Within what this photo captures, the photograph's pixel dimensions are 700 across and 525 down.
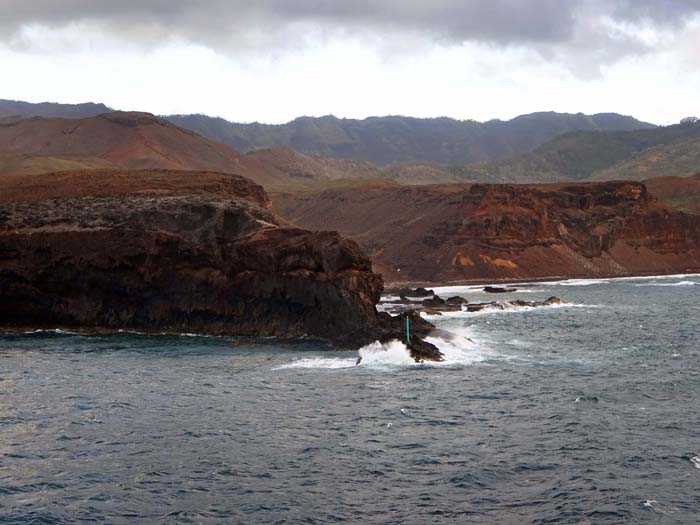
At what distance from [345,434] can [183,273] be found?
3123 cm

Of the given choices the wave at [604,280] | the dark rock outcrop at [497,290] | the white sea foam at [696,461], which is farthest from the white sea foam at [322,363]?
the wave at [604,280]

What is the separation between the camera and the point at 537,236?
13625 centimetres

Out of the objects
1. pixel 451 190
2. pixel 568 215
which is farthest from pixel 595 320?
pixel 451 190

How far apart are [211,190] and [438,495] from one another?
59341mm

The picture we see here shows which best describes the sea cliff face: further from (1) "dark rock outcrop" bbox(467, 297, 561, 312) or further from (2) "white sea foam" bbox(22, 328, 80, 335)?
(2) "white sea foam" bbox(22, 328, 80, 335)

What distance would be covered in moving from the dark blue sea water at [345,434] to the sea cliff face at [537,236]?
75.9 metres

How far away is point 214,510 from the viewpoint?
79.7 feet

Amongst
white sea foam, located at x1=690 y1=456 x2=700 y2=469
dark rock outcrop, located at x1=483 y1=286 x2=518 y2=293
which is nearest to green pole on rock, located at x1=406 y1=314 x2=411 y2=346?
white sea foam, located at x1=690 y1=456 x2=700 y2=469

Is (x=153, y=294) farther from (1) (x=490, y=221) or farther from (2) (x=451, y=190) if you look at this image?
(2) (x=451, y=190)

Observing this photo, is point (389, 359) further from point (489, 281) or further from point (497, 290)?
point (489, 281)

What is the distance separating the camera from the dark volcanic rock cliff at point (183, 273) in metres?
57.0

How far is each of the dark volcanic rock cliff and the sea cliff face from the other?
6537cm

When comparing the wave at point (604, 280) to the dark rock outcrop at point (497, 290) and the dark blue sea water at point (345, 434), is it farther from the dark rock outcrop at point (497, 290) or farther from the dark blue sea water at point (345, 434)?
the dark blue sea water at point (345, 434)

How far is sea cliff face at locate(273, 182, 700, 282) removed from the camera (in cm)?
13050
